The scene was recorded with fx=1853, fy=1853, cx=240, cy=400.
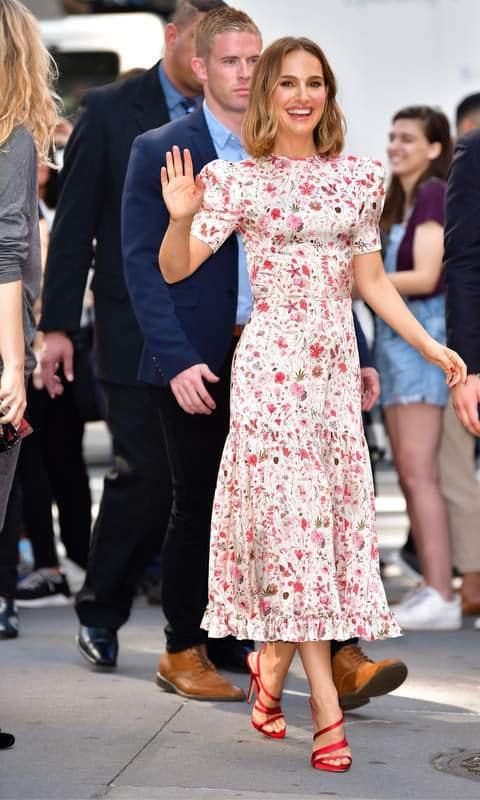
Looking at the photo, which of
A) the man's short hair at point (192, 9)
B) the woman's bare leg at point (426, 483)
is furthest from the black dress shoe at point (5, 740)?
the woman's bare leg at point (426, 483)

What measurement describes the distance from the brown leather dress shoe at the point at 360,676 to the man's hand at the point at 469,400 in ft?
2.46

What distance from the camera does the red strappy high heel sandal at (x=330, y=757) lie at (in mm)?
4715

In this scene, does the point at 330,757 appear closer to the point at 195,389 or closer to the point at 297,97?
the point at 195,389

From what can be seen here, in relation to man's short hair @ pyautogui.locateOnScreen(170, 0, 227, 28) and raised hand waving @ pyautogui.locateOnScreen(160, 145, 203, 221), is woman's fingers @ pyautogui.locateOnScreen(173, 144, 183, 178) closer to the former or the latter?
raised hand waving @ pyautogui.locateOnScreen(160, 145, 203, 221)

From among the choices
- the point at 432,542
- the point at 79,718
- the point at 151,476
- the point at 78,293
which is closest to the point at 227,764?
the point at 79,718

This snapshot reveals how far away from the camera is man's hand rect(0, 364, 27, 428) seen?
4.38m

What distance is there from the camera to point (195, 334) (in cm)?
540

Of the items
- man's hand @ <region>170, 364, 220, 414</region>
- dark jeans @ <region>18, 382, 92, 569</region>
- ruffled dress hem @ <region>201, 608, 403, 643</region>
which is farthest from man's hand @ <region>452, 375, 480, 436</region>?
dark jeans @ <region>18, 382, 92, 569</region>

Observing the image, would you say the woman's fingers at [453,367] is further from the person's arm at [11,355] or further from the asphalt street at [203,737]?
the person's arm at [11,355]

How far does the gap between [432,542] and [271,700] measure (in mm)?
2245

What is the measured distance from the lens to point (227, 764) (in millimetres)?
4789

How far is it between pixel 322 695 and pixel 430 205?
2.79 meters

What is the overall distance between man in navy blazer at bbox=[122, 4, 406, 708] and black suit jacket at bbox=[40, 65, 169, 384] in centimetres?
58

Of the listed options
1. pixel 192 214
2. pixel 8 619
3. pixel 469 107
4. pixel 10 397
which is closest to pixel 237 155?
pixel 192 214
